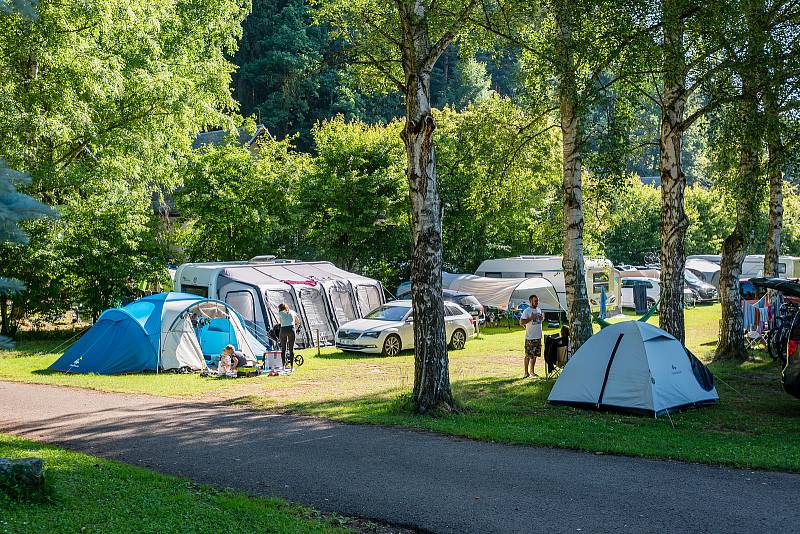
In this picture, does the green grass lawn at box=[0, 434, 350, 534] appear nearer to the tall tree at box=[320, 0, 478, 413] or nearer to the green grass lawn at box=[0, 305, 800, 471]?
the green grass lawn at box=[0, 305, 800, 471]

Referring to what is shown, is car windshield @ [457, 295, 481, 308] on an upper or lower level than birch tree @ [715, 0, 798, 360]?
lower

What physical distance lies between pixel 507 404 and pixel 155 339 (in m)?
9.15

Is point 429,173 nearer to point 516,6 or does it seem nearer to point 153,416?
point 516,6

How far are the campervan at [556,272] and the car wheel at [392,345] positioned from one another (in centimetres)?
1247

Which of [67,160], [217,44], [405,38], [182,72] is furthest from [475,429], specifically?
[217,44]

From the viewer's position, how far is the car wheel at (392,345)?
21688 mm

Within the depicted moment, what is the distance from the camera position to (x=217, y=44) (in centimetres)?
3055

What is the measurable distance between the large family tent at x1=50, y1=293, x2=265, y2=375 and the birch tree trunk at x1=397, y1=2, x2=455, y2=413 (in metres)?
8.41

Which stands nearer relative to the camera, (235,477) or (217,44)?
(235,477)

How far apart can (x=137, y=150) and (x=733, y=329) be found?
17.2m

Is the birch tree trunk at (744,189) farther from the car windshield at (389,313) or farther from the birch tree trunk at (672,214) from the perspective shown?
the car windshield at (389,313)

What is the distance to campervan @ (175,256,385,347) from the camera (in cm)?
2234

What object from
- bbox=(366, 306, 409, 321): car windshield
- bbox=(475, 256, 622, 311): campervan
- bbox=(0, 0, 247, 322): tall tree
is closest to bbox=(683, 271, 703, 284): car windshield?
bbox=(475, 256, 622, 311): campervan

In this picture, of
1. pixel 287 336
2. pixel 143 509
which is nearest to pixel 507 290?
pixel 287 336
